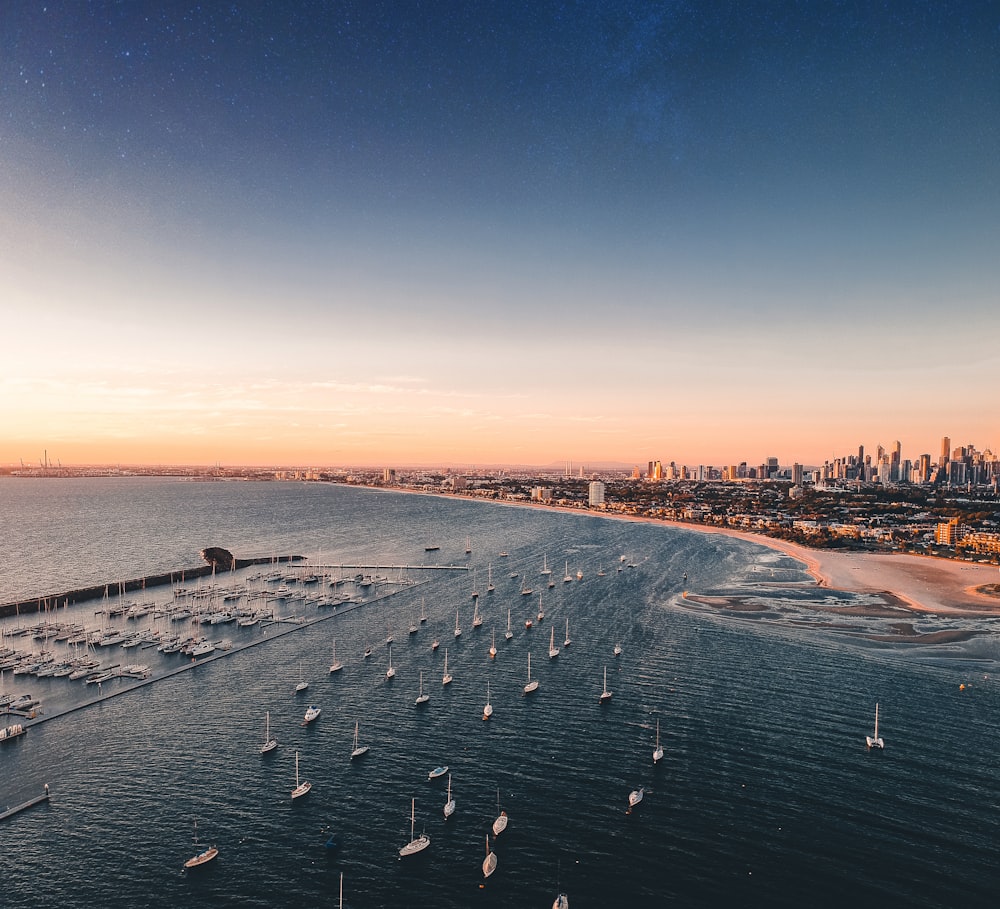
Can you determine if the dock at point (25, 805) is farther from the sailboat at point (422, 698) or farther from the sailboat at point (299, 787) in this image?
the sailboat at point (422, 698)

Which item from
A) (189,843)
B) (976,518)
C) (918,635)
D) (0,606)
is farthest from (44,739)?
(976,518)

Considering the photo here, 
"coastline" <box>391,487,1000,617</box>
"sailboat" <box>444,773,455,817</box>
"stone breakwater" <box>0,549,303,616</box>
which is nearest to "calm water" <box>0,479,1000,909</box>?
"sailboat" <box>444,773,455,817</box>

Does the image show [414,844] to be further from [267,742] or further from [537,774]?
[267,742]

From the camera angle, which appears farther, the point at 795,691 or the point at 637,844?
the point at 795,691

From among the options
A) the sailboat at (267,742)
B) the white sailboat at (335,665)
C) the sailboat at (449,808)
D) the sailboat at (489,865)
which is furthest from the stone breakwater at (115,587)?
the sailboat at (489,865)

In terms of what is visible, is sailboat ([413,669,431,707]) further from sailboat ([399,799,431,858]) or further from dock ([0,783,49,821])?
dock ([0,783,49,821])

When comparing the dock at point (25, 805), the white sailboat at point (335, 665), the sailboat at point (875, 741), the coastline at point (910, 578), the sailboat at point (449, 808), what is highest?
the coastline at point (910, 578)

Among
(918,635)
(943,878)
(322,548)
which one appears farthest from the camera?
(322,548)

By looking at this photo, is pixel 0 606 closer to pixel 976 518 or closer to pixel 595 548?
pixel 595 548
